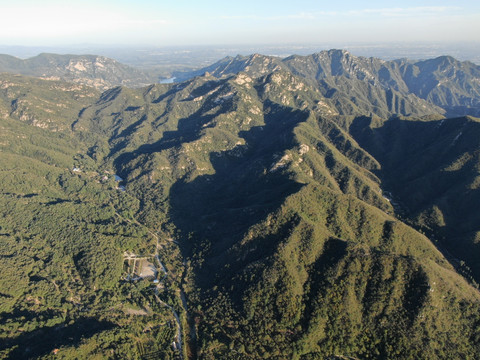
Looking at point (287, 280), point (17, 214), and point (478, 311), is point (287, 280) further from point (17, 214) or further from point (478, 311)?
point (17, 214)

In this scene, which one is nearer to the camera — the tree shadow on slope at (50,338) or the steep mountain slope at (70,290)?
the tree shadow on slope at (50,338)

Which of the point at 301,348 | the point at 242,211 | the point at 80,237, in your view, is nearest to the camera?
the point at 301,348

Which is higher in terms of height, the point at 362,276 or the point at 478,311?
the point at 362,276

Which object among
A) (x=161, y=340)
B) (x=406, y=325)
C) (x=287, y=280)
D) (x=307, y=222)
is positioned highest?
(x=307, y=222)

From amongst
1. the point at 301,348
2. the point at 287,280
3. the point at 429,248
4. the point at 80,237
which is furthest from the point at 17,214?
the point at 429,248

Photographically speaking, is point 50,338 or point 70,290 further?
point 70,290

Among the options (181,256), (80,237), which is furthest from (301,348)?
(80,237)

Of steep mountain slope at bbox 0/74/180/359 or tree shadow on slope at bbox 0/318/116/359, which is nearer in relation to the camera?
tree shadow on slope at bbox 0/318/116/359

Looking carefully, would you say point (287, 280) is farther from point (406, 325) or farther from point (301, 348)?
point (406, 325)

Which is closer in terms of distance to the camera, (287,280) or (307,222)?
(287,280)

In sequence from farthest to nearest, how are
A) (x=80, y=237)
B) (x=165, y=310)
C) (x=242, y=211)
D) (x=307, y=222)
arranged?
(x=242, y=211), (x=80, y=237), (x=307, y=222), (x=165, y=310)
